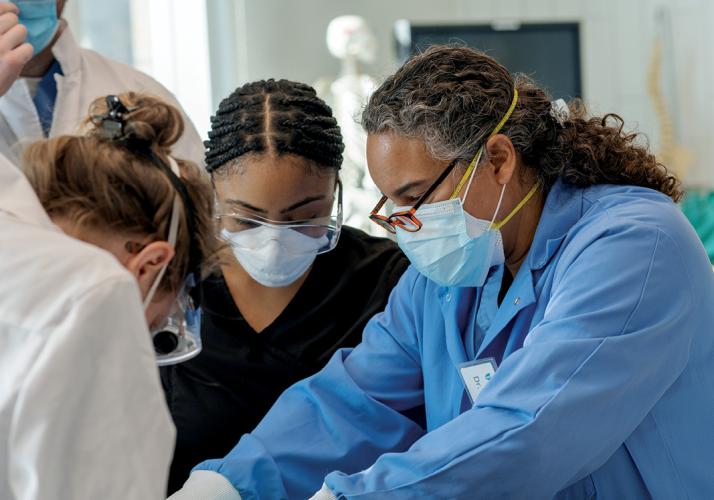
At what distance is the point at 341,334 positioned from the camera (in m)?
1.95

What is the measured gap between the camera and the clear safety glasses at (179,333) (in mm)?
1353

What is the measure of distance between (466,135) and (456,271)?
0.23 meters

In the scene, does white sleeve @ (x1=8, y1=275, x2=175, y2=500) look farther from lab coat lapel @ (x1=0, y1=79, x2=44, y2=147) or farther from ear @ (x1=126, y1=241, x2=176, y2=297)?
lab coat lapel @ (x1=0, y1=79, x2=44, y2=147)

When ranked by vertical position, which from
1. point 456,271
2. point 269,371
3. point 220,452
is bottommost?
point 220,452

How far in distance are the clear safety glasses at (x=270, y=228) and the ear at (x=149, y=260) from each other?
0.62 metres

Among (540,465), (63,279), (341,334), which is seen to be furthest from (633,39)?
(63,279)

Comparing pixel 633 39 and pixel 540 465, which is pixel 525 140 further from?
pixel 633 39

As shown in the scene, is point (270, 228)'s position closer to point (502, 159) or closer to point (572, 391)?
point (502, 159)

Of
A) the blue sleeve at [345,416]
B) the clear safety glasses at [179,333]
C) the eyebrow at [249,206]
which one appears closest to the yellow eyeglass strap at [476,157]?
the blue sleeve at [345,416]

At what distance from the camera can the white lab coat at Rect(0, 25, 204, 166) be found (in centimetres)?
222

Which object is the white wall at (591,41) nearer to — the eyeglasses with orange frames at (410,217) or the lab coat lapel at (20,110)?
the lab coat lapel at (20,110)

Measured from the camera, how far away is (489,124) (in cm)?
163

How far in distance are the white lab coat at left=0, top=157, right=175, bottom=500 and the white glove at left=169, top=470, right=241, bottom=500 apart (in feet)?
2.01

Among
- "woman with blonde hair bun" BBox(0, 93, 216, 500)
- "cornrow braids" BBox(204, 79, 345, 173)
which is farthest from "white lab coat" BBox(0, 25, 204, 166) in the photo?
"woman with blonde hair bun" BBox(0, 93, 216, 500)
